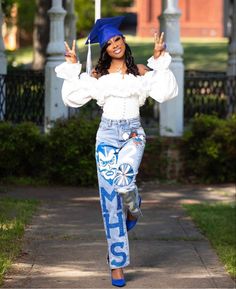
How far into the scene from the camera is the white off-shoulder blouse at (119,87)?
693 cm

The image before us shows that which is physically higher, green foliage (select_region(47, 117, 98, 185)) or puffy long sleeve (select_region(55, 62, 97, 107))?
puffy long sleeve (select_region(55, 62, 97, 107))

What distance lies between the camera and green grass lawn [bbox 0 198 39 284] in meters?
7.91

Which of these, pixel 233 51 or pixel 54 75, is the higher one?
pixel 233 51

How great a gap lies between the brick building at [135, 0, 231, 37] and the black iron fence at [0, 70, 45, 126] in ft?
79.9

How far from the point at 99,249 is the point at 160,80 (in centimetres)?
205

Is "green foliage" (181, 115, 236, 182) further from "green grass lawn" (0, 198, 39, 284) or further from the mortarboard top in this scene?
the mortarboard top

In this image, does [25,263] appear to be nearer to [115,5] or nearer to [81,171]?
[81,171]

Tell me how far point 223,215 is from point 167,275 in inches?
118

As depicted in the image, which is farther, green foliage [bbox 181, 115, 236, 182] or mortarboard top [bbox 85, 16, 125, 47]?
green foliage [bbox 181, 115, 236, 182]

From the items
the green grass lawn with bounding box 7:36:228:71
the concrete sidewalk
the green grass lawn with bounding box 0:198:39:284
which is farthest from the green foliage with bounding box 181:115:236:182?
the green grass lawn with bounding box 7:36:228:71

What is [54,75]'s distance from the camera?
502 inches

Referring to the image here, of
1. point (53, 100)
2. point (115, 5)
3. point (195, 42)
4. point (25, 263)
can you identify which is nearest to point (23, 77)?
point (53, 100)

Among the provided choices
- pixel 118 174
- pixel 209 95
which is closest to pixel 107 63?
pixel 118 174

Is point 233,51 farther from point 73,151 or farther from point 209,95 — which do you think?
point 73,151
